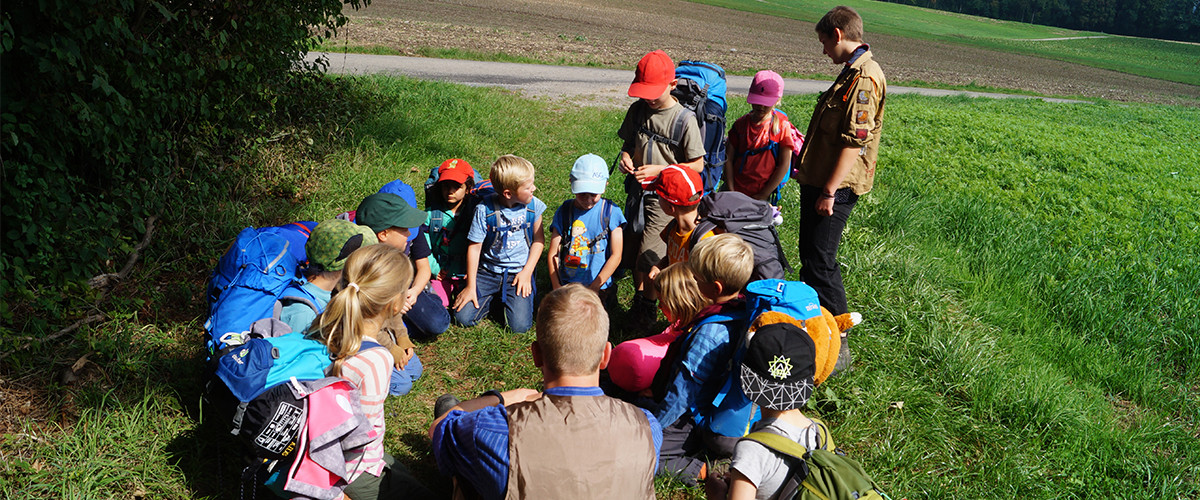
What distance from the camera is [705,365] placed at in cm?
306

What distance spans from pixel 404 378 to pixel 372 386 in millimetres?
977

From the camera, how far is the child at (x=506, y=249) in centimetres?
466

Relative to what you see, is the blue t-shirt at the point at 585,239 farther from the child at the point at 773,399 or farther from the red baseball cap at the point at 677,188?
the child at the point at 773,399

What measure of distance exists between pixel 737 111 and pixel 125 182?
37.6ft

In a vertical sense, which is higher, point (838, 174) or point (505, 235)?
point (838, 174)

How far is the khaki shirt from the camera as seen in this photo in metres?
4.07

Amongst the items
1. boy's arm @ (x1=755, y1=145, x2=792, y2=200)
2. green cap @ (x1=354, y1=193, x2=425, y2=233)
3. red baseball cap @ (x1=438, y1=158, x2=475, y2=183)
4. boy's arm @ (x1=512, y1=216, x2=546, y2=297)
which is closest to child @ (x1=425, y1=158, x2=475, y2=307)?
red baseball cap @ (x1=438, y1=158, x2=475, y2=183)

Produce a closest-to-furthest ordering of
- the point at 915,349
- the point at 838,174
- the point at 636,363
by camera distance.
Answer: the point at 636,363
the point at 838,174
the point at 915,349

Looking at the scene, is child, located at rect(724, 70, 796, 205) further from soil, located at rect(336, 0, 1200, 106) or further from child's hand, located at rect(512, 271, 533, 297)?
soil, located at rect(336, 0, 1200, 106)

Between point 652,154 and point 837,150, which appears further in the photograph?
point 652,154

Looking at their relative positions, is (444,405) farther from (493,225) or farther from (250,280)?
(493,225)

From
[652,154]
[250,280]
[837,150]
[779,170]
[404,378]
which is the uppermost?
[837,150]

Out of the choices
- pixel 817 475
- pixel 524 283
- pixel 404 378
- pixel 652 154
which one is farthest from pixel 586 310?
pixel 652 154

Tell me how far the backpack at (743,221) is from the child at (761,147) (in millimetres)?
1505
